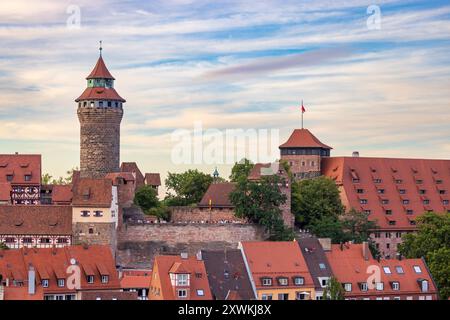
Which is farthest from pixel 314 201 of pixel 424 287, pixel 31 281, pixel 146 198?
pixel 31 281

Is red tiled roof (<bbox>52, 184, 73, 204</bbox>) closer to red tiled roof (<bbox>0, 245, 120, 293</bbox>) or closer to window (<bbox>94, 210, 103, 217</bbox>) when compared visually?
window (<bbox>94, 210, 103, 217</bbox>)

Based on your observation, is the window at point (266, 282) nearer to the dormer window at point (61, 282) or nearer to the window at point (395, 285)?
the window at point (395, 285)

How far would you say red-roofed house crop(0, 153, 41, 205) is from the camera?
6328 centimetres

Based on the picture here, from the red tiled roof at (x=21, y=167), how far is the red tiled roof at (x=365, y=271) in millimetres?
21060

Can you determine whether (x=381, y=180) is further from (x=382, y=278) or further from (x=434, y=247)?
(x=382, y=278)

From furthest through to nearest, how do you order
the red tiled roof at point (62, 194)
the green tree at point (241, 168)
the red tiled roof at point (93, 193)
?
the green tree at point (241, 168)
the red tiled roof at point (62, 194)
the red tiled roof at point (93, 193)

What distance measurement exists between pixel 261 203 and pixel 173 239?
6.12 metres

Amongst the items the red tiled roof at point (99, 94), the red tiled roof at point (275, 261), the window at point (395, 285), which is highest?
the red tiled roof at point (99, 94)

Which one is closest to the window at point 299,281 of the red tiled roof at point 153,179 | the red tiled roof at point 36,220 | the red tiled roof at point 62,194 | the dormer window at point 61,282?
the dormer window at point 61,282

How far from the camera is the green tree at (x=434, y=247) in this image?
5162 cm

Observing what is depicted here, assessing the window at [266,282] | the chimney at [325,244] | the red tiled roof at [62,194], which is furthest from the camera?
the red tiled roof at [62,194]

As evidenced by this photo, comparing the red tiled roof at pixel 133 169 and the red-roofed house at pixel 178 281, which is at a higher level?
the red tiled roof at pixel 133 169

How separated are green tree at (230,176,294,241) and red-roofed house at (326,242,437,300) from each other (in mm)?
7491
